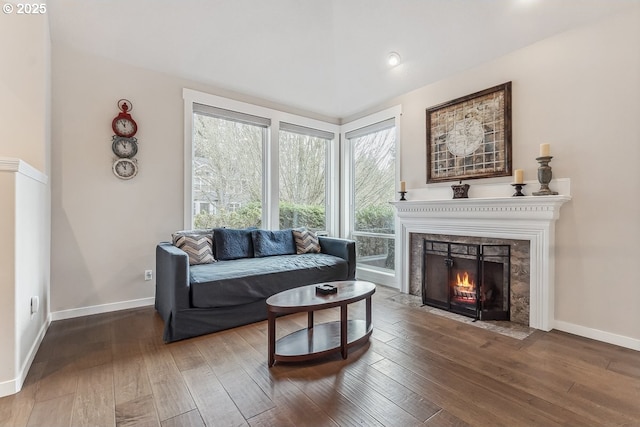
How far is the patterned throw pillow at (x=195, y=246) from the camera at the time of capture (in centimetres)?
302

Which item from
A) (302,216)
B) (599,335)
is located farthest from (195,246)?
(599,335)

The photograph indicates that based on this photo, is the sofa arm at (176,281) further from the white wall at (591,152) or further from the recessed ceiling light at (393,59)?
the white wall at (591,152)

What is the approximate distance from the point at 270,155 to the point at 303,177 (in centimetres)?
67

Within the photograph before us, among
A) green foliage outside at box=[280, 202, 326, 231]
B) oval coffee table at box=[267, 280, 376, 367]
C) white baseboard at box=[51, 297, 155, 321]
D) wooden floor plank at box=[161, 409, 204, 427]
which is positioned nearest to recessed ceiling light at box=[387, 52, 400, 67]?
green foliage outside at box=[280, 202, 326, 231]

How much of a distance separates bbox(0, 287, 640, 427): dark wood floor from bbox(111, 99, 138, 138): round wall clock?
1921 millimetres

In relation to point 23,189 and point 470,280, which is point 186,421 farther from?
point 470,280

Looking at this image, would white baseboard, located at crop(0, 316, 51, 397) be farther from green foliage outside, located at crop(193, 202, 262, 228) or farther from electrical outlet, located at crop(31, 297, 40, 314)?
green foliage outside, located at crop(193, 202, 262, 228)

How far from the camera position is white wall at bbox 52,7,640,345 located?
229cm

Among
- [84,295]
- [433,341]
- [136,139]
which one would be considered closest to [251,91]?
[136,139]

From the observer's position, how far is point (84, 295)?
2.88 m

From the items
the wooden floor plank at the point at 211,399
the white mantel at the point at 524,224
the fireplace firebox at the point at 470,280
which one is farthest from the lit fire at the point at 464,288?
the wooden floor plank at the point at 211,399

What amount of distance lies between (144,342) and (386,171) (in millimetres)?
3411

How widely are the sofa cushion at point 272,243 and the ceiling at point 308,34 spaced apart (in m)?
1.89

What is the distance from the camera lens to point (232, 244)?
340 cm
